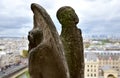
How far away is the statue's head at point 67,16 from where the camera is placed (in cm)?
175

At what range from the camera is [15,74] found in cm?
1812

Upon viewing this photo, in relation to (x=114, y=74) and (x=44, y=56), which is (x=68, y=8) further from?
(x=114, y=74)

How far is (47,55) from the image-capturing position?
1.52 metres

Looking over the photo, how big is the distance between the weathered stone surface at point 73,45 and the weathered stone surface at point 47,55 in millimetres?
180

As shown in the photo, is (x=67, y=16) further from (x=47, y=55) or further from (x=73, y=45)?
(x=47, y=55)

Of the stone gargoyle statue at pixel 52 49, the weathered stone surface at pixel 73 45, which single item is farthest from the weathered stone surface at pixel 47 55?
the weathered stone surface at pixel 73 45

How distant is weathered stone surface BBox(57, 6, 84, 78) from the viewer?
1.73 metres

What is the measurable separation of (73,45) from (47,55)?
250 millimetres

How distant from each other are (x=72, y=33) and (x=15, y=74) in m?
16.7

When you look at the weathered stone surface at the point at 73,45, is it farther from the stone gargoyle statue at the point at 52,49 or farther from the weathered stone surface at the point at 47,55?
the weathered stone surface at the point at 47,55

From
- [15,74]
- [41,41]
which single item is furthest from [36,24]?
[15,74]

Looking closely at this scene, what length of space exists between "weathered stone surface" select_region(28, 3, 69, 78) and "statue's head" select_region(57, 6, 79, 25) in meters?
0.20

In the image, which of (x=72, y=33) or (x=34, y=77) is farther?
(x=72, y=33)

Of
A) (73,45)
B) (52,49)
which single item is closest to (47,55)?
(52,49)
